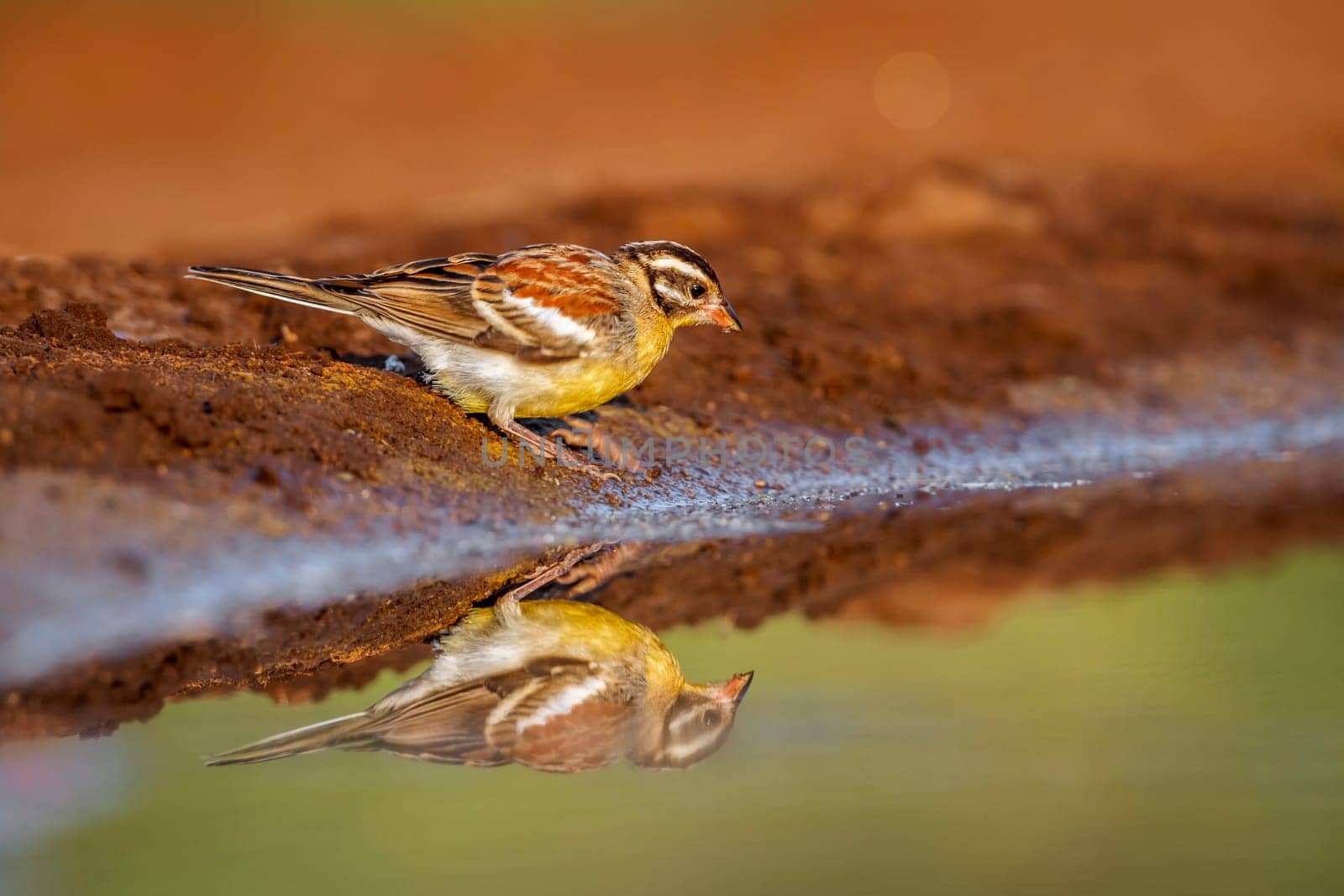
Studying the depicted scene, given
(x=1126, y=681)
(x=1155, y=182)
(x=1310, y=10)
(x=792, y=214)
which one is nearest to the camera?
(x=1126, y=681)

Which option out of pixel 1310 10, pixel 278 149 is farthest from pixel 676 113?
pixel 1310 10

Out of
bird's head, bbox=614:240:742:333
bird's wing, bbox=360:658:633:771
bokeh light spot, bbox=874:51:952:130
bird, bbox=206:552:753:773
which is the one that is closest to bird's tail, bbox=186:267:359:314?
bird's head, bbox=614:240:742:333

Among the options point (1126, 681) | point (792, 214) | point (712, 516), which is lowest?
point (1126, 681)

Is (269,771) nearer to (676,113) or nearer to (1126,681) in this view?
(1126,681)

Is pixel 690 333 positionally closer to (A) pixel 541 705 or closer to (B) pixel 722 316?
(B) pixel 722 316

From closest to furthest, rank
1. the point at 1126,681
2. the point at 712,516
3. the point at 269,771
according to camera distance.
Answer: the point at 269,771, the point at 1126,681, the point at 712,516

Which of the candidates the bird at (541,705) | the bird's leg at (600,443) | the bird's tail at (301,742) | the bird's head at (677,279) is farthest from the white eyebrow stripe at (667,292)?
the bird's tail at (301,742)

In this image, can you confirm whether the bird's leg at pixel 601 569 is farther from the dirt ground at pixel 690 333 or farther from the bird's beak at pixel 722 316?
the bird's beak at pixel 722 316
